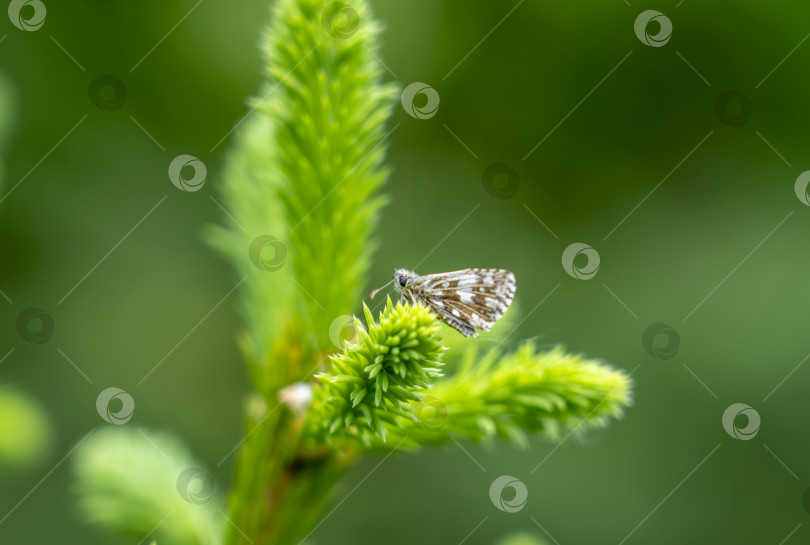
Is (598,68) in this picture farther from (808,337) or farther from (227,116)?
(227,116)

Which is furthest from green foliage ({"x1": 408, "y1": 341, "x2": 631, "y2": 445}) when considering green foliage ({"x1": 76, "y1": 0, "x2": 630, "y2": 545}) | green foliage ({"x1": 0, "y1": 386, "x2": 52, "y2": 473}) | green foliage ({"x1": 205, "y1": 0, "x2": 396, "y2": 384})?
green foliage ({"x1": 0, "y1": 386, "x2": 52, "y2": 473})

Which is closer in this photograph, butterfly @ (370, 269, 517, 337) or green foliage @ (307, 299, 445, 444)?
green foliage @ (307, 299, 445, 444)

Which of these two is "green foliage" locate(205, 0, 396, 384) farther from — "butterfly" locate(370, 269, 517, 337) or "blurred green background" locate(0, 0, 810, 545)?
"blurred green background" locate(0, 0, 810, 545)

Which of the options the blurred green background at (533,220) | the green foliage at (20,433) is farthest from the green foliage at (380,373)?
the blurred green background at (533,220)

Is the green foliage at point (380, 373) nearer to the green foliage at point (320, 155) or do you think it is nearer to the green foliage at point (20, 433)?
the green foliage at point (320, 155)

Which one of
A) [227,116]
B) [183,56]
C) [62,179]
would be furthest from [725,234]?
[62,179]

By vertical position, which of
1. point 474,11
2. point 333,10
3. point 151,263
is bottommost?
point 151,263
